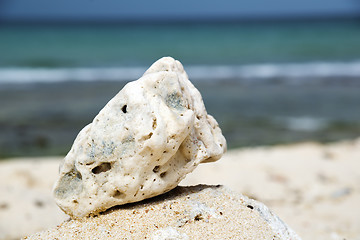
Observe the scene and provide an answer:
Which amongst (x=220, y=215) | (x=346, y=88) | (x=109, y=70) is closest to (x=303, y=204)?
(x=220, y=215)

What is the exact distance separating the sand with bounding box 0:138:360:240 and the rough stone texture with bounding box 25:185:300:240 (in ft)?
4.43

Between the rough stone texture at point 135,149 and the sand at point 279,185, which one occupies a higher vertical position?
the rough stone texture at point 135,149

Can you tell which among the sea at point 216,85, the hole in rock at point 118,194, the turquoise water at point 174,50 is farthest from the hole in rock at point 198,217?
the turquoise water at point 174,50

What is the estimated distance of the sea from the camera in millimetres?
10422

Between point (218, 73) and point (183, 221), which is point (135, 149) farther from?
point (218, 73)

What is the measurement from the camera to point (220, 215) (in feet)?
11.3

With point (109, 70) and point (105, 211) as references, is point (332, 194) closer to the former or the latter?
point (105, 211)

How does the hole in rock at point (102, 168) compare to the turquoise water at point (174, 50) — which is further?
the turquoise water at point (174, 50)

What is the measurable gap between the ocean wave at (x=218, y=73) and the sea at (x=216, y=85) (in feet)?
0.13

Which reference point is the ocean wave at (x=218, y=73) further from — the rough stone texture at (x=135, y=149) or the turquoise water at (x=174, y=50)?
the rough stone texture at (x=135, y=149)

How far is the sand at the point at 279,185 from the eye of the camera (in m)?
5.51

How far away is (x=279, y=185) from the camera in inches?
274

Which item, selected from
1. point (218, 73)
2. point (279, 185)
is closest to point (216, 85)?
point (218, 73)

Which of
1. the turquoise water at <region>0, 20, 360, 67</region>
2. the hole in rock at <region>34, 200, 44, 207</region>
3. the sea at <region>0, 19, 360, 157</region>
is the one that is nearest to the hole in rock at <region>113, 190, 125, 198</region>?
the hole in rock at <region>34, 200, 44, 207</region>
